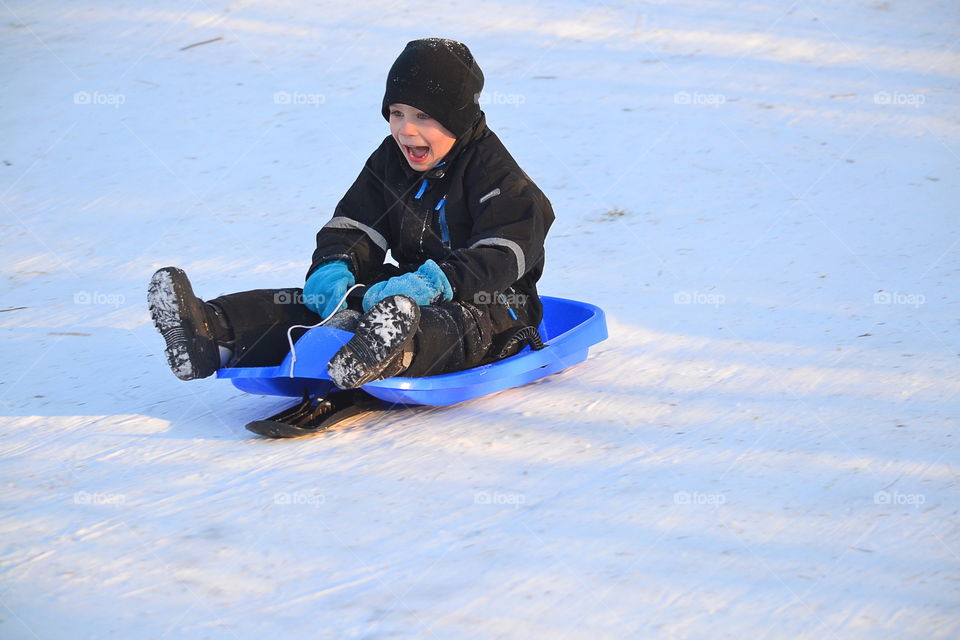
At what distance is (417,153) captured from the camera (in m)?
2.68

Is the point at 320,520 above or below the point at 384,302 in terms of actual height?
below

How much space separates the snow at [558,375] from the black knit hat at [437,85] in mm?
723

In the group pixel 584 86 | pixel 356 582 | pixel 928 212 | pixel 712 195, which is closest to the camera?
pixel 356 582

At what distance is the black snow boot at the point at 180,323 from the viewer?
242 centimetres

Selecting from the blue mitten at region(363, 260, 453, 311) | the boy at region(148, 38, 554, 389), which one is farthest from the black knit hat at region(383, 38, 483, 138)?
the blue mitten at region(363, 260, 453, 311)

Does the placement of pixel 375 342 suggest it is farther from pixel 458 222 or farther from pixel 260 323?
pixel 458 222

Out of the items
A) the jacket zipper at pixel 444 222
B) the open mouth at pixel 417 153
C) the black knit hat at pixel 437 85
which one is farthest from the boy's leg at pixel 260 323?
the black knit hat at pixel 437 85

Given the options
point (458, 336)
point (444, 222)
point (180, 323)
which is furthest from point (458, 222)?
point (180, 323)

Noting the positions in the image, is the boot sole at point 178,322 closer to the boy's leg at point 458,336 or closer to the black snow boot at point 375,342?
the black snow boot at point 375,342

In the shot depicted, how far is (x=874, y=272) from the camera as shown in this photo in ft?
11.4

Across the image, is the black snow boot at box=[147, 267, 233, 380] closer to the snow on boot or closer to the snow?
the snow

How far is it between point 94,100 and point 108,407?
3172 mm

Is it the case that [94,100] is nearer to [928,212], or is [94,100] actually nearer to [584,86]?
[584,86]

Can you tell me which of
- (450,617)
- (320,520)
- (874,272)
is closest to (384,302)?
(320,520)
